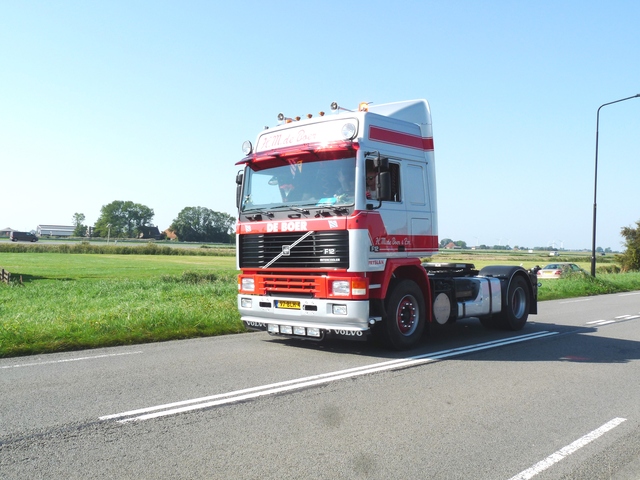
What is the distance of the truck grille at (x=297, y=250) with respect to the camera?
8078mm

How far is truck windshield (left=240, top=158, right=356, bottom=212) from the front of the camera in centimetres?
823

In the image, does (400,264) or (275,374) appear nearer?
(275,374)

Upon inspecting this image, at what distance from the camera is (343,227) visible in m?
8.02

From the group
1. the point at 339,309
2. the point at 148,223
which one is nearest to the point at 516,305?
the point at 339,309

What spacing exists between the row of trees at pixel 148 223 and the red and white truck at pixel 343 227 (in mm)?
111762

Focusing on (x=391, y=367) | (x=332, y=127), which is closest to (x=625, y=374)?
(x=391, y=367)

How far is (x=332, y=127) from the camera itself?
873cm

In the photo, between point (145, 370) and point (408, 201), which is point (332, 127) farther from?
point (145, 370)

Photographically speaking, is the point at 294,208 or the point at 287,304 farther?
the point at 287,304

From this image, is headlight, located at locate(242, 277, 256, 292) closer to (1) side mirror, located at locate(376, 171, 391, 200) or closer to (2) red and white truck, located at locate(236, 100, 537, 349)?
(2) red and white truck, located at locate(236, 100, 537, 349)

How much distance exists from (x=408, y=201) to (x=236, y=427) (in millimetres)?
5182

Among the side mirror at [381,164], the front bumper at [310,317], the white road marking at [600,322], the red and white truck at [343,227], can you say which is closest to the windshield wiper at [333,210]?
the red and white truck at [343,227]

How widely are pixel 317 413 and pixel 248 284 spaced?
421 centimetres

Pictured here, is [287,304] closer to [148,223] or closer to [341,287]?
[341,287]
